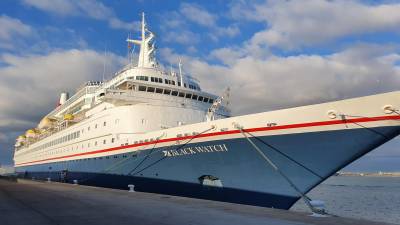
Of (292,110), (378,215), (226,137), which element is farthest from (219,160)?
(378,215)

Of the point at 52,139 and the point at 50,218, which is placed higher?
the point at 52,139

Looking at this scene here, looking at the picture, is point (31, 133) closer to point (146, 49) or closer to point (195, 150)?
point (146, 49)

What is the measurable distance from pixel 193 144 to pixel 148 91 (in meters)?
10.7

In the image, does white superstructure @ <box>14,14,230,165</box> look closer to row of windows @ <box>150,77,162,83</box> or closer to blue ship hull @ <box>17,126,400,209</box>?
row of windows @ <box>150,77,162,83</box>

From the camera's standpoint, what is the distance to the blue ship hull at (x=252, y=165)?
48.8 ft

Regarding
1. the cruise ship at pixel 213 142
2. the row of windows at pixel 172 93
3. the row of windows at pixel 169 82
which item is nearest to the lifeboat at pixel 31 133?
the cruise ship at pixel 213 142

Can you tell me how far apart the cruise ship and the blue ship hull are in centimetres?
4

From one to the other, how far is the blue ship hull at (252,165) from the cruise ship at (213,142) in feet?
0.14

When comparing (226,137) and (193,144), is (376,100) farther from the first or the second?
(193,144)

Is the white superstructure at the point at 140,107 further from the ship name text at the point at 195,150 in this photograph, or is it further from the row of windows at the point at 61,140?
the ship name text at the point at 195,150

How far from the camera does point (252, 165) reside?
16.6 m

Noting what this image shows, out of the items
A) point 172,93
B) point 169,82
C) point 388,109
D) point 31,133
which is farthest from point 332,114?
point 31,133

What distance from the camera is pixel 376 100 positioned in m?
14.0

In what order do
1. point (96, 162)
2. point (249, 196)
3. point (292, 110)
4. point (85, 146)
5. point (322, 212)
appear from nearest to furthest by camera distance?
point (322, 212)
point (292, 110)
point (249, 196)
point (96, 162)
point (85, 146)
